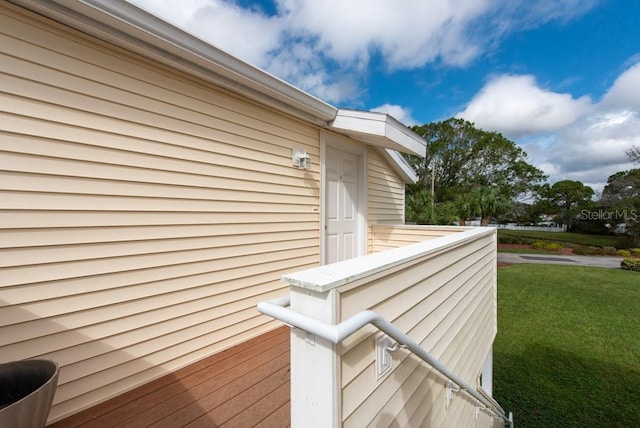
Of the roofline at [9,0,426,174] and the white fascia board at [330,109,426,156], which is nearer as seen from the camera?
the roofline at [9,0,426,174]

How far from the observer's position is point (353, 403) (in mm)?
961

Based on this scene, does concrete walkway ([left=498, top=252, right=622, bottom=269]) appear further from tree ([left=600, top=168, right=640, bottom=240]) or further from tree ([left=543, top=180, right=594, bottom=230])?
tree ([left=543, top=180, right=594, bottom=230])

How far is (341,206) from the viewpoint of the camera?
396 centimetres

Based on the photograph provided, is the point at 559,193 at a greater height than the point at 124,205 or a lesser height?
greater

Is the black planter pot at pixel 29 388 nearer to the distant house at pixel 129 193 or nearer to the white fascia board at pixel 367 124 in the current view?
the distant house at pixel 129 193

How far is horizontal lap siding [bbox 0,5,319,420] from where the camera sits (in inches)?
57.2

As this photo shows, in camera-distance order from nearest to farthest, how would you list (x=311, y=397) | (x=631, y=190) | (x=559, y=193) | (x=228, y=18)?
(x=311, y=397)
(x=228, y=18)
(x=631, y=190)
(x=559, y=193)

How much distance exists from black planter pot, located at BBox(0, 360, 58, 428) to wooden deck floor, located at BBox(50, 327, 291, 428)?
0.51 m

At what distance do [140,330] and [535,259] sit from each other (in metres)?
17.8

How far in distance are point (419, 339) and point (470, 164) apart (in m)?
22.1

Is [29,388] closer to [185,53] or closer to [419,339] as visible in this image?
[419,339]

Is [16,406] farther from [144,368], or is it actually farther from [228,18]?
[228,18]

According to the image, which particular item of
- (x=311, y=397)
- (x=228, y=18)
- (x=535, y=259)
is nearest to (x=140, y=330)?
(x=311, y=397)

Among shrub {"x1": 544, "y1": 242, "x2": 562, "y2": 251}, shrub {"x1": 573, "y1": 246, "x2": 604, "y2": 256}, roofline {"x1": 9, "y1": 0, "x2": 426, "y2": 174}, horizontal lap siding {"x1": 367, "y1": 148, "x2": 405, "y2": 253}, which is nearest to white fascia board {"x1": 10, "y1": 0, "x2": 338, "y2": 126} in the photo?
roofline {"x1": 9, "y1": 0, "x2": 426, "y2": 174}
